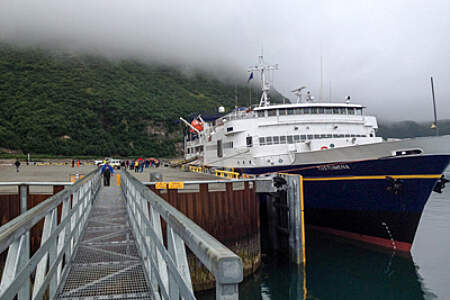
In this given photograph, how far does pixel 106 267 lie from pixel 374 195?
12795mm

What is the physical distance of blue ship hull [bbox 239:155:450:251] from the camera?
13766 millimetres

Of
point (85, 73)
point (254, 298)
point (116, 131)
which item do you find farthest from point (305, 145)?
point (85, 73)

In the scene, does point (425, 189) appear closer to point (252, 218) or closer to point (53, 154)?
point (252, 218)

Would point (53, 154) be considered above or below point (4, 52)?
below

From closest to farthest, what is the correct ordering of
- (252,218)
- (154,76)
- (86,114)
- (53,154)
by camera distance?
(252,218), (53,154), (86,114), (154,76)

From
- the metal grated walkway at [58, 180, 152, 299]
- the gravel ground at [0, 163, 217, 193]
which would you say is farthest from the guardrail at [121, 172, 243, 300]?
the gravel ground at [0, 163, 217, 193]

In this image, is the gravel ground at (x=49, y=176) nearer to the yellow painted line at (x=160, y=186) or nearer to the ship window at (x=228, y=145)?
the ship window at (x=228, y=145)

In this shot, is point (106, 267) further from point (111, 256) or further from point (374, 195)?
point (374, 195)

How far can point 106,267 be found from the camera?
5.22 m

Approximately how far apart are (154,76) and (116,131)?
55.6 m

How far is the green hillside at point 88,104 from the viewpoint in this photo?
91375 mm

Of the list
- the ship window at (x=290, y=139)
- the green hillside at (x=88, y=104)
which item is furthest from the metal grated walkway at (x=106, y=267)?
the green hillside at (x=88, y=104)

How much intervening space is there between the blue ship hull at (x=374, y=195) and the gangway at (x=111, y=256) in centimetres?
1080

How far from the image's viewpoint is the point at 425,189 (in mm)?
13648
